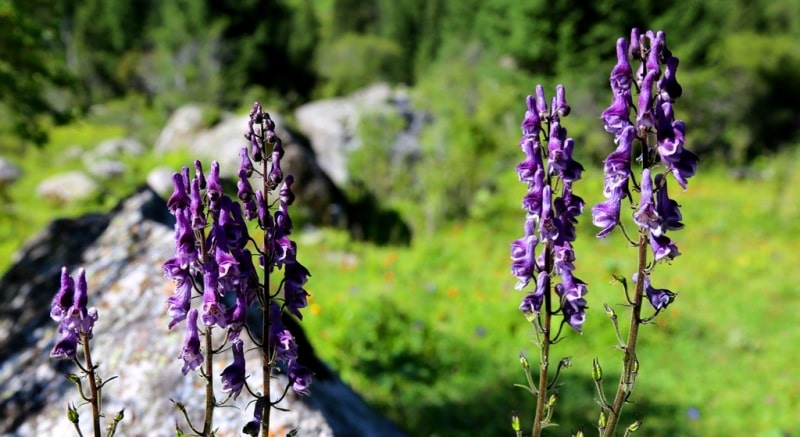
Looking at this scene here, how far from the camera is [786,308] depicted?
8.98 m

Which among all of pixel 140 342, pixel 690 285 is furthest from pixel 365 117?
pixel 140 342

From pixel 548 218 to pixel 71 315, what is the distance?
4.84ft

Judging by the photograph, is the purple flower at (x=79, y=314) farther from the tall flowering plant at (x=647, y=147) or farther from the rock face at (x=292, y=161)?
the rock face at (x=292, y=161)

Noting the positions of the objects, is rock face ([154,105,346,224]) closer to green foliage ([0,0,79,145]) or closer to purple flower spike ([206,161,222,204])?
green foliage ([0,0,79,145])

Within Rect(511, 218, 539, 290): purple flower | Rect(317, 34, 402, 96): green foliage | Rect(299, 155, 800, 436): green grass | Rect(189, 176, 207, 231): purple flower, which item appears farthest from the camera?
Rect(317, 34, 402, 96): green foliage

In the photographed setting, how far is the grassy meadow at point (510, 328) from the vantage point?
588 centimetres

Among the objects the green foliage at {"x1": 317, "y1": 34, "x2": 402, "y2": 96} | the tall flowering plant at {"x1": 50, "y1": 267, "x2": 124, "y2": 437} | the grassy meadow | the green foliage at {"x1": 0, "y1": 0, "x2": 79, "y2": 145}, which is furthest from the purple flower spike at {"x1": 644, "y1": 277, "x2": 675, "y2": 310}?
the green foliage at {"x1": 317, "y1": 34, "x2": 402, "y2": 96}

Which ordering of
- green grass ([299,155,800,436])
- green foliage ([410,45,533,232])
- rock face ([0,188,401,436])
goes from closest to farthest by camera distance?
rock face ([0,188,401,436])
green grass ([299,155,800,436])
green foliage ([410,45,533,232])

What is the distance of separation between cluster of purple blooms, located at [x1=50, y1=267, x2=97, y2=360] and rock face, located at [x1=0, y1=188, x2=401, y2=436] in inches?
30.1

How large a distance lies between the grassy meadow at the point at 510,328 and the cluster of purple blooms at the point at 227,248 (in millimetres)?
3529

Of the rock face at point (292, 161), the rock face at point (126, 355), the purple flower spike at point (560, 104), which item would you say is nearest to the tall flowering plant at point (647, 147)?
the purple flower spike at point (560, 104)

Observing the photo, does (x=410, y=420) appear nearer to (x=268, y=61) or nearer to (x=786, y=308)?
(x=786, y=308)

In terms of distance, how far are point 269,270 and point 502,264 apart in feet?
28.4

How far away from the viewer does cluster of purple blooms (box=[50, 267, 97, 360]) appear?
6.07 feet
